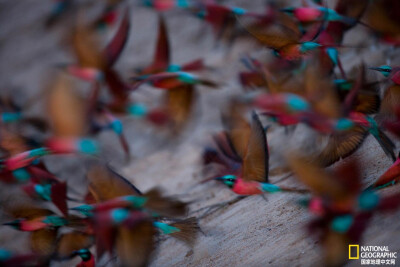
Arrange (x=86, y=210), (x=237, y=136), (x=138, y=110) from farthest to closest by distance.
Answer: (x=138, y=110) < (x=237, y=136) < (x=86, y=210)

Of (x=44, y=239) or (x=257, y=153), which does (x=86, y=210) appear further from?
(x=257, y=153)

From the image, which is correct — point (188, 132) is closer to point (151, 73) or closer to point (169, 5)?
point (151, 73)

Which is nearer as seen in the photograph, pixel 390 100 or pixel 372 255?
pixel 372 255

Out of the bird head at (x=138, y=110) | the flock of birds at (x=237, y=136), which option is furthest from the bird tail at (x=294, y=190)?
the bird head at (x=138, y=110)

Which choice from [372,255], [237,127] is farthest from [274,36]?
[372,255]

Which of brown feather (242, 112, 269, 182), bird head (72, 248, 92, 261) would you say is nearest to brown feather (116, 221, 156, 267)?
bird head (72, 248, 92, 261)
